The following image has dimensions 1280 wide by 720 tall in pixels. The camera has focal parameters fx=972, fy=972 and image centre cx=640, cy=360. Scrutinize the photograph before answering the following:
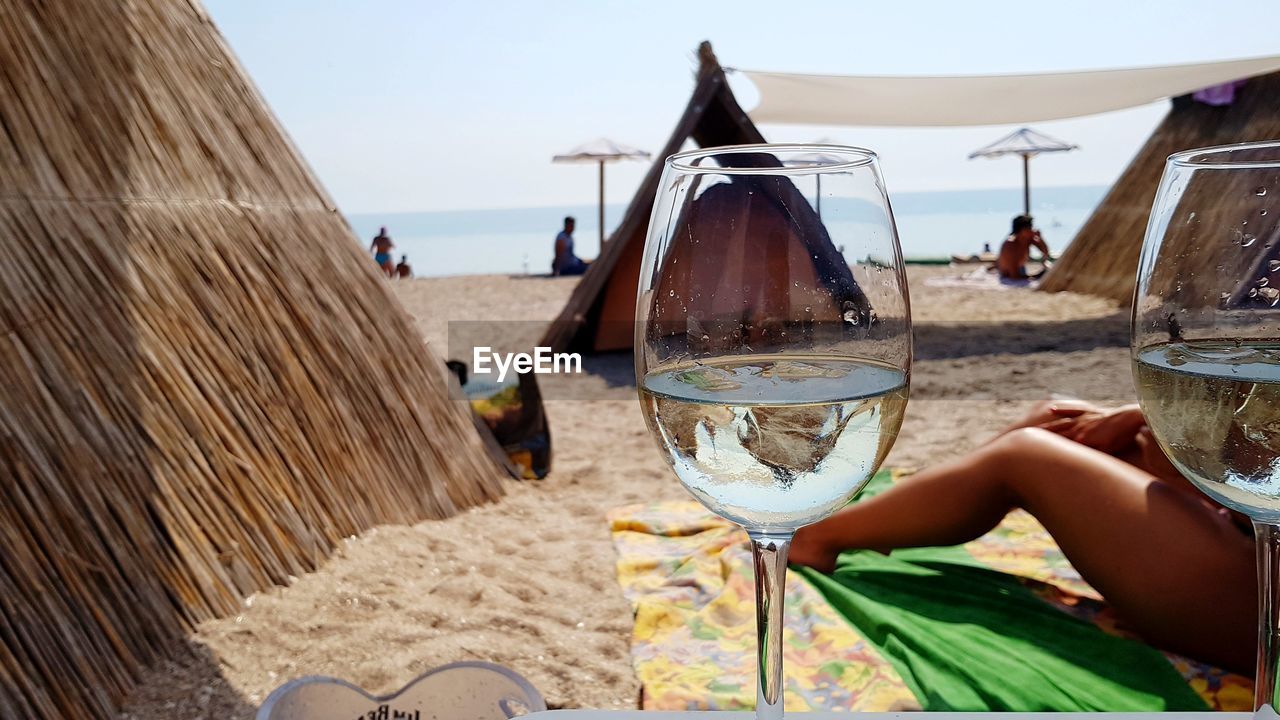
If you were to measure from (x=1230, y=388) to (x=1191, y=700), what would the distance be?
1796 mm

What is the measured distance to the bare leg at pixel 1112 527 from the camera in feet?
6.56

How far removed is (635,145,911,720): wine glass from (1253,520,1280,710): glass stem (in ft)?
0.72

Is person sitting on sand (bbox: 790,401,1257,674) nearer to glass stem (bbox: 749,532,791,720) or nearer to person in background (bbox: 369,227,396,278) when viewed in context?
glass stem (bbox: 749,532,791,720)

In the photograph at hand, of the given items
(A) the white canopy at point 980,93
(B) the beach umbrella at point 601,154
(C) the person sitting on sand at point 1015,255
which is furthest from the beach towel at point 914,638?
(B) the beach umbrella at point 601,154

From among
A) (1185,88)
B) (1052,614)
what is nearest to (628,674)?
(1052,614)

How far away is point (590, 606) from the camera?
275 cm

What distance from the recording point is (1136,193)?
984 centimetres

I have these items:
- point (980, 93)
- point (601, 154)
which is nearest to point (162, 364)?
point (980, 93)

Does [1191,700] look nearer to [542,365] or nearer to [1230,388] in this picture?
[1230,388]

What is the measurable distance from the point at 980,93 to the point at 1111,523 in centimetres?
727

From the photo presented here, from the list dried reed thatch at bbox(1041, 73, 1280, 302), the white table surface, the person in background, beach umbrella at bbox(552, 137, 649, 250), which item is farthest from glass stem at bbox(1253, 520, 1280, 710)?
beach umbrella at bbox(552, 137, 649, 250)

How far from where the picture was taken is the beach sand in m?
2.24

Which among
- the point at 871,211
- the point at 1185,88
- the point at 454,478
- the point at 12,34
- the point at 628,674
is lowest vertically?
the point at 628,674

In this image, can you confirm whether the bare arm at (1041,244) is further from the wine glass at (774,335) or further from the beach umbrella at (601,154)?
the wine glass at (774,335)
